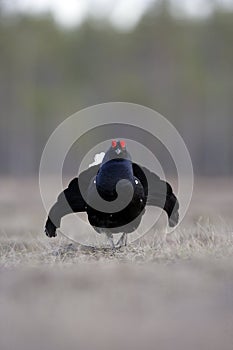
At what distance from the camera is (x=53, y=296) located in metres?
4.44

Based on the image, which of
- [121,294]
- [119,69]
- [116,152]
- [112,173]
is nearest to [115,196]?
[112,173]

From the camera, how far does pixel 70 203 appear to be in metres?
6.27

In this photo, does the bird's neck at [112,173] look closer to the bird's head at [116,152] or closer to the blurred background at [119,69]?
the bird's head at [116,152]

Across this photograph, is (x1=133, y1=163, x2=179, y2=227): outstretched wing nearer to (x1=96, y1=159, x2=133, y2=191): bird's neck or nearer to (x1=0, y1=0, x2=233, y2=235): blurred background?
(x1=96, y1=159, x2=133, y2=191): bird's neck

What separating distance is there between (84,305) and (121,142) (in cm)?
226

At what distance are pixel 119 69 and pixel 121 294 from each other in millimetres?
24784

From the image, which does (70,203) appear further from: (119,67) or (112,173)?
(119,67)

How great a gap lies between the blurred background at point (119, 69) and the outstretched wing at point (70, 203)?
759 inches

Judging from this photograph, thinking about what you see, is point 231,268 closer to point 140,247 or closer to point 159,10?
point 140,247

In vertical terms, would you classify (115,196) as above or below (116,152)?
below

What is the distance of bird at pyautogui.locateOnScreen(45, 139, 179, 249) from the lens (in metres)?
5.90

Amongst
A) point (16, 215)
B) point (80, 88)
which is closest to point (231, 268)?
point (16, 215)

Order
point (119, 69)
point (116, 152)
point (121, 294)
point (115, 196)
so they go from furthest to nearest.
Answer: point (119, 69) → point (116, 152) → point (115, 196) → point (121, 294)

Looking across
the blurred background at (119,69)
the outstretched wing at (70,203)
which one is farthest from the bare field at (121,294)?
the blurred background at (119,69)
